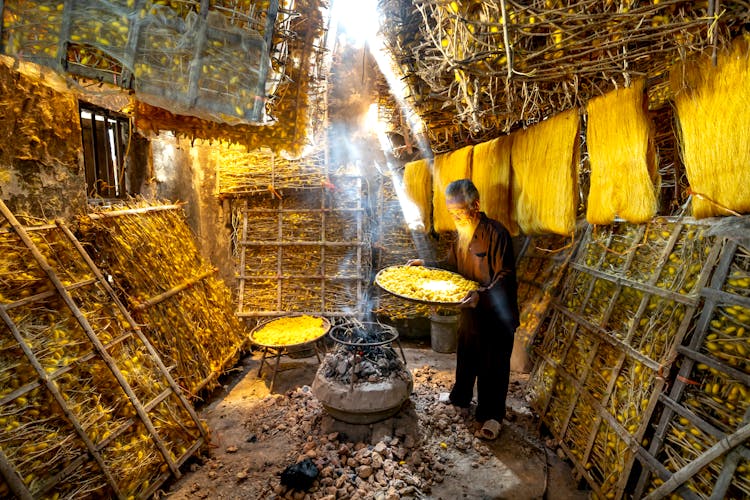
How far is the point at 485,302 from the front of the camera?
3855 millimetres

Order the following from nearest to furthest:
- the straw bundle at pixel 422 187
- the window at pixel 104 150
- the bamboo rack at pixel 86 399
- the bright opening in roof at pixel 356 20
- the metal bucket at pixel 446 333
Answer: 1. the bamboo rack at pixel 86 399
2. the window at pixel 104 150
3. the straw bundle at pixel 422 187
4. the metal bucket at pixel 446 333
5. the bright opening in roof at pixel 356 20

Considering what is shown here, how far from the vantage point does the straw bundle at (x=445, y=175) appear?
440cm

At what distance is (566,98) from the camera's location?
104 inches

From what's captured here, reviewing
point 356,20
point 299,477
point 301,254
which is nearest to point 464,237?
point 299,477

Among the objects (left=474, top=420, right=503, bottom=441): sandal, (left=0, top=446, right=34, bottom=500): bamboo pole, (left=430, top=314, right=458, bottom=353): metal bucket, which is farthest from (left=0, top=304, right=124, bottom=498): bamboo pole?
(left=430, top=314, right=458, bottom=353): metal bucket

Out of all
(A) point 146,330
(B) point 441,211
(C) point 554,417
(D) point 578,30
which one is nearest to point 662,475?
(C) point 554,417

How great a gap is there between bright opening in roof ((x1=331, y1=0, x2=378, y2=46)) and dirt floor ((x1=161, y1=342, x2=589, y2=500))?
8875 millimetres

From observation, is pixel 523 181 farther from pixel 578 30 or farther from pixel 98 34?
pixel 98 34

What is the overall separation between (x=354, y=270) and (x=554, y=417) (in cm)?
415

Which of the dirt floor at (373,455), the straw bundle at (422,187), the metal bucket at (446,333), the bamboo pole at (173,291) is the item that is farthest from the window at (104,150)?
the metal bucket at (446,333)

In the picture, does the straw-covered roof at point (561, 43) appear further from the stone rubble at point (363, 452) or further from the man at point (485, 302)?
the stone rubble at point (363, 452)

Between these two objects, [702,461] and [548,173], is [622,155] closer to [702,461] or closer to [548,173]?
[548,173]

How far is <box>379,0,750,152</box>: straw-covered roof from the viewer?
1581mm

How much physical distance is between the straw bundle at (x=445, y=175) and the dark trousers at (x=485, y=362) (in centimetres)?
143
